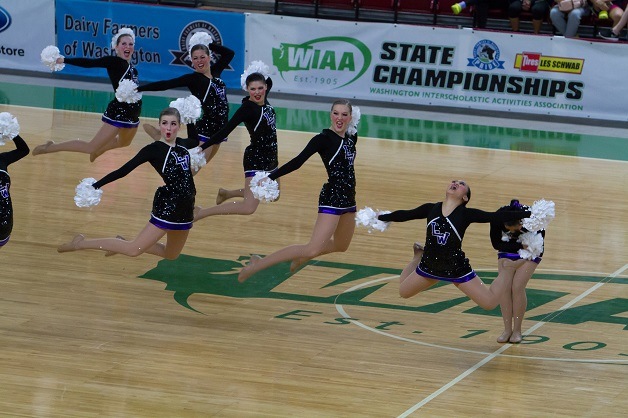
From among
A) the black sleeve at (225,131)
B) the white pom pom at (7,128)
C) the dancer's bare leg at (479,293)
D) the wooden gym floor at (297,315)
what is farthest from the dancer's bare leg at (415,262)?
the white pom pom at (7,128)

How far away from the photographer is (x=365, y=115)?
17125 millimetres

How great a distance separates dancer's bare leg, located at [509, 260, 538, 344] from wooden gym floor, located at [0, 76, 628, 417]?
4.2 inches

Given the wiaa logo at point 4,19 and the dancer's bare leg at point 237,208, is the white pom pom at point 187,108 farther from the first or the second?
the wiaa logo at point 4,19

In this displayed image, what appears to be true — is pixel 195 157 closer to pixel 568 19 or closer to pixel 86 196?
pixel 86 196

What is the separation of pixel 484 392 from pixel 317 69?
36.1 ft

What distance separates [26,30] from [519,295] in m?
12.8

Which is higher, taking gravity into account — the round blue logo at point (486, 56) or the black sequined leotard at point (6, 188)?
the round blue logo at point (486, 56)

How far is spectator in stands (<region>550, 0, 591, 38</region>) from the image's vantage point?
1712 centimetres

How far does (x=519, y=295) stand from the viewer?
827 cm

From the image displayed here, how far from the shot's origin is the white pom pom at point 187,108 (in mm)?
8742

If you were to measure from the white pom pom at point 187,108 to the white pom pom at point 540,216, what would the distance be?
9.16 feet

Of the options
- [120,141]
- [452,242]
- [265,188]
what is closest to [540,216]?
[452,242]

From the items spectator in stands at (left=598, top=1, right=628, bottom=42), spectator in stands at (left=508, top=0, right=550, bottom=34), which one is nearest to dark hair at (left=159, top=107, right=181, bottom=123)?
spectator in stands at (left=598, top=1, right=628, bottom=42)

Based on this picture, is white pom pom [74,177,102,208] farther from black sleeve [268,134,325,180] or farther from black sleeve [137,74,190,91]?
black sleeve [137,74,190,91]
